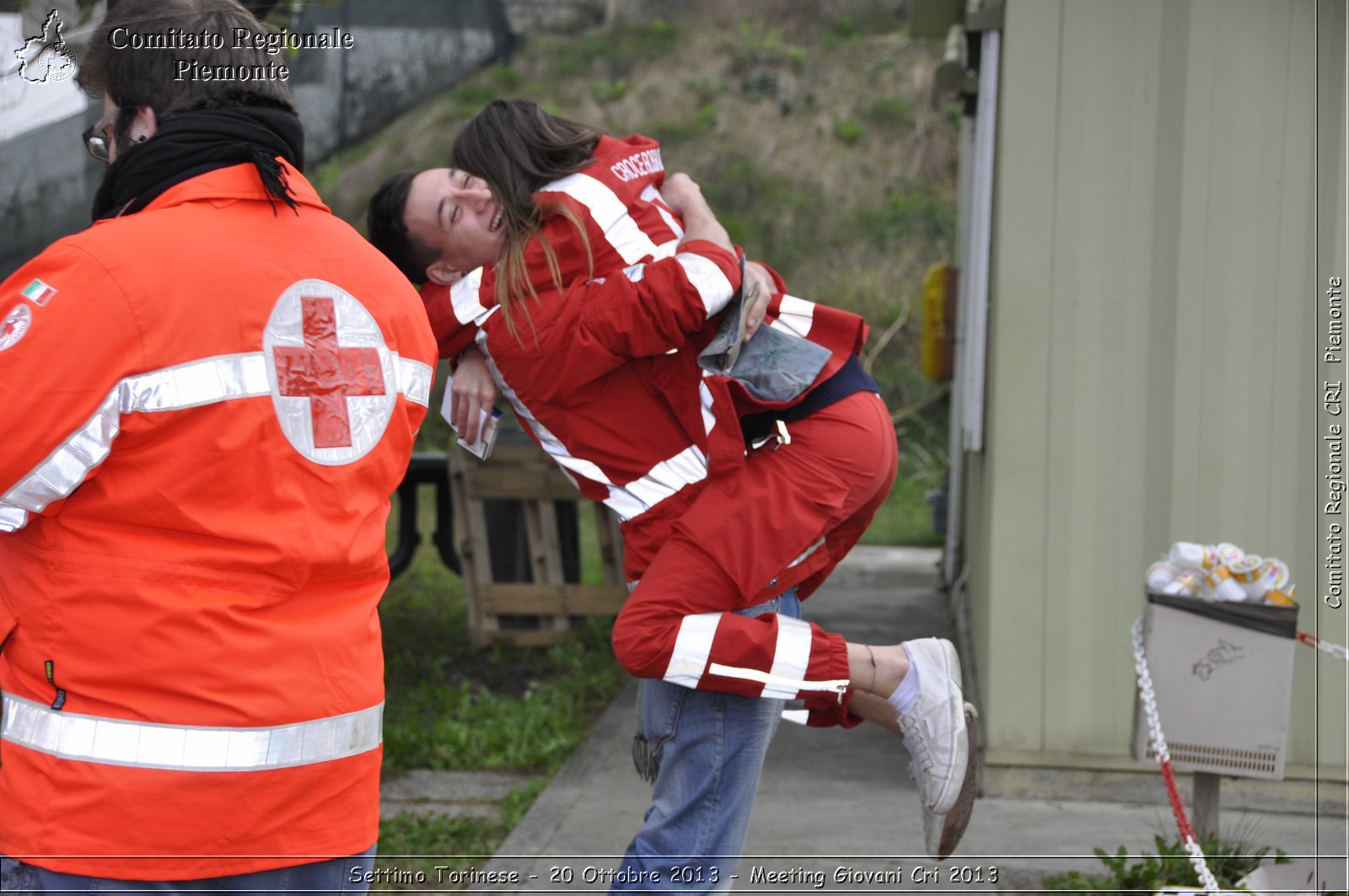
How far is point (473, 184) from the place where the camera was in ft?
9.21

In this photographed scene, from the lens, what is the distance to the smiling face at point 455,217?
281cm

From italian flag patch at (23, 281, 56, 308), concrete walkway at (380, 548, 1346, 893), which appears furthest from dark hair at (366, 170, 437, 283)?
concrete walkway at (380, 548, 1346, 893)

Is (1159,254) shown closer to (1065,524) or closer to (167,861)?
(1065,524)

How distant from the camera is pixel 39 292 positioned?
1.69m

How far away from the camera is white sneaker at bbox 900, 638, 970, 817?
2805mm

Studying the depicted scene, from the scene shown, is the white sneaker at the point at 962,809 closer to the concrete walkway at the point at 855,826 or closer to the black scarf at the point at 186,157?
the concrete walkway at the point at 855,826

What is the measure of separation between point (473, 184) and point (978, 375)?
110 inches

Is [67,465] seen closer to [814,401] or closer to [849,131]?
[814,401]

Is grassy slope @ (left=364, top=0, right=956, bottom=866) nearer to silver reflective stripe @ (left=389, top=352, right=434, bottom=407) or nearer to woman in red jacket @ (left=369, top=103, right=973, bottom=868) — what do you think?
woman in red jacket @ (left=369, top=103, right=973, bottom=868)

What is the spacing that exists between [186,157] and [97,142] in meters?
0.27

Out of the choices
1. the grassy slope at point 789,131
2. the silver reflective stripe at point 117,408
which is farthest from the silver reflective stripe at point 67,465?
the grassy slope at point 789,131

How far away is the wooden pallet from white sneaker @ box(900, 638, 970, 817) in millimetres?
4181

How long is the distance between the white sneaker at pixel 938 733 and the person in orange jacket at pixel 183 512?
1325 millimetres

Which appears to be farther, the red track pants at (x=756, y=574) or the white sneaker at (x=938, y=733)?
the white sneaker at (x=938, y=733)
